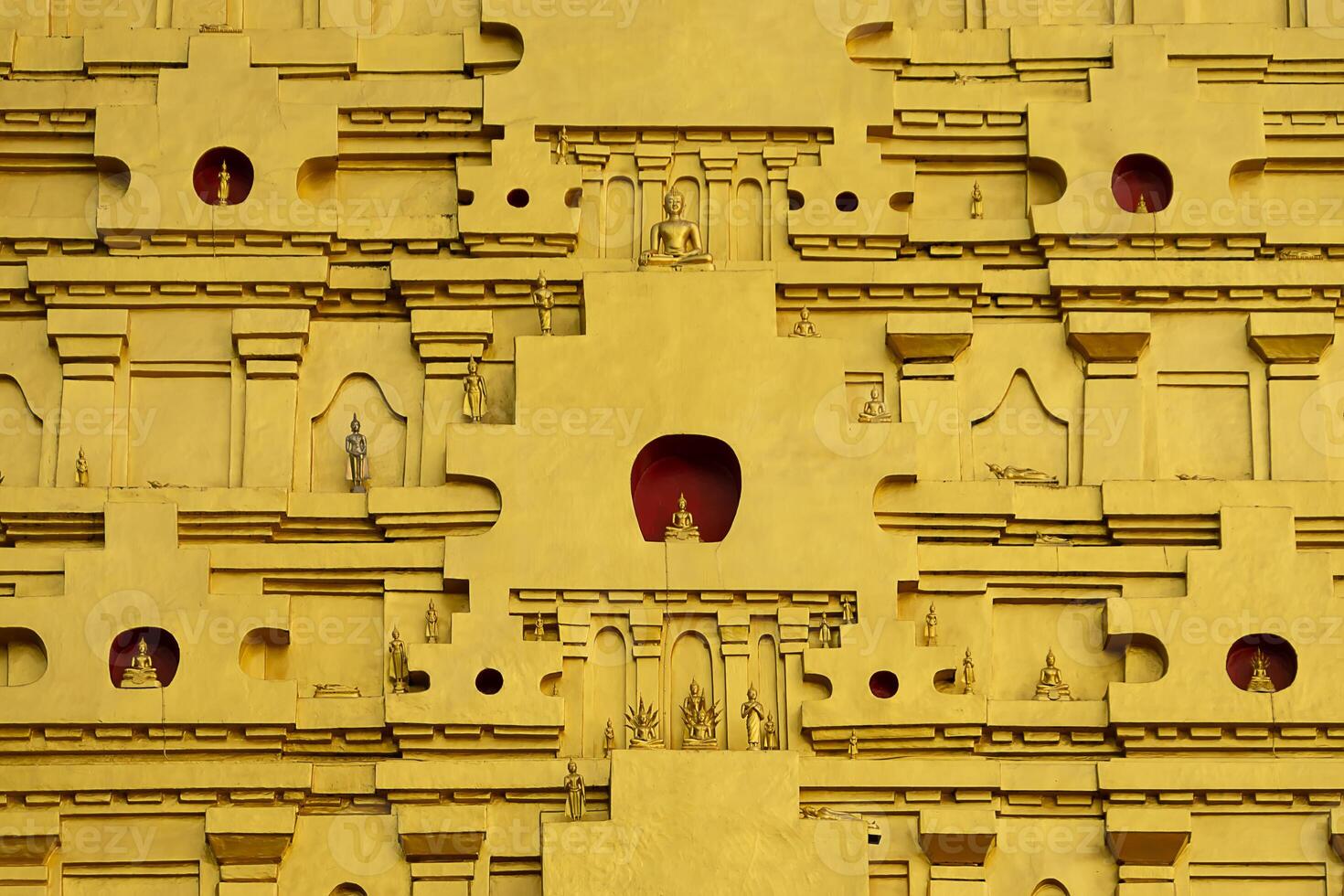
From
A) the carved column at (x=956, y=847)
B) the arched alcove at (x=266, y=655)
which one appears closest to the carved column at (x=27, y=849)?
the arched alcove at (x=266, y=655)

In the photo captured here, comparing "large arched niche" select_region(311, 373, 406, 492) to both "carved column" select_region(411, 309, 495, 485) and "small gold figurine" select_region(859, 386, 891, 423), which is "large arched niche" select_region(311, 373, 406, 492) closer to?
A: "carved column" select_region(411, 309, 495, 485)

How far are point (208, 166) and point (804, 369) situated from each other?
432 cm

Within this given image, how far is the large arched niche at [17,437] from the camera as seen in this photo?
2217cm

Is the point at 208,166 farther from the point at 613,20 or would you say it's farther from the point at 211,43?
the point at 613,20

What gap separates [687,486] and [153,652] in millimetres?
3596

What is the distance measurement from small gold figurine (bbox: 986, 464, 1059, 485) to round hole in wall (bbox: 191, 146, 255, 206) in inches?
210

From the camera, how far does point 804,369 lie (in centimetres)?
2186

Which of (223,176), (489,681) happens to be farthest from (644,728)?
(223,176)

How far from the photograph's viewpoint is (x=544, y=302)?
2227 cm

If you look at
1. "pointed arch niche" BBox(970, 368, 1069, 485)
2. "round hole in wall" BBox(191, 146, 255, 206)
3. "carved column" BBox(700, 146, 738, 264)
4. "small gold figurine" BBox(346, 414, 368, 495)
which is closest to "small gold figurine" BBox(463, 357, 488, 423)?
"small gold figurine" BBox(346, 414, 368, 495)

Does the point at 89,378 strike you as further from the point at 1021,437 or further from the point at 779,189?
the point at 1021,437

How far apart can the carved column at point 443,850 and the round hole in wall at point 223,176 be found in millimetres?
4530

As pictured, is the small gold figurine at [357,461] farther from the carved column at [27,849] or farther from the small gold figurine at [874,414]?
the small gold figurine at [874,414]

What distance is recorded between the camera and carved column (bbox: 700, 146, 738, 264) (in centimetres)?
2259
